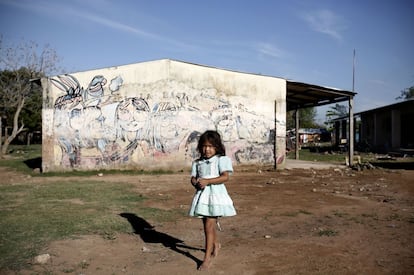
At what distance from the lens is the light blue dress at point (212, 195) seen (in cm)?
391

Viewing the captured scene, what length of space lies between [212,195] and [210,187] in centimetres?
9

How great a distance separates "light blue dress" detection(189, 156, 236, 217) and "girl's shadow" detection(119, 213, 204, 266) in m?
0.59

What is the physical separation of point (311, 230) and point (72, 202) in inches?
188

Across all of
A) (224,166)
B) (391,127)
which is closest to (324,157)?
(391,127)

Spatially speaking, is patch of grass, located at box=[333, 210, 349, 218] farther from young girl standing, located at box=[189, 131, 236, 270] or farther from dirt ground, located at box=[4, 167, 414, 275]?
young girl standing, located at box=[189, 131, 236, 270]

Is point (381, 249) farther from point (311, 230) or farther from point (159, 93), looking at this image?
point (159, 93)

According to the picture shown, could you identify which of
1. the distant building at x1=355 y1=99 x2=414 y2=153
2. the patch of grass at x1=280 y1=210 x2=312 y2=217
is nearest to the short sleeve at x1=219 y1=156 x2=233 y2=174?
the patch of grass at x1=280 y1=210 x2=312 y2=217

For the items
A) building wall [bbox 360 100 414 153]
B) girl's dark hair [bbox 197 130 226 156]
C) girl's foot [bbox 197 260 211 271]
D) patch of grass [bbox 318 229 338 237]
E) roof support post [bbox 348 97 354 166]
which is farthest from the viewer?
building wall [bbox 360 100 414 153]

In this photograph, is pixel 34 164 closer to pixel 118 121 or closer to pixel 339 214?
pixel 118 121

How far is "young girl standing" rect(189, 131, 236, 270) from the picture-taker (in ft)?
12.8

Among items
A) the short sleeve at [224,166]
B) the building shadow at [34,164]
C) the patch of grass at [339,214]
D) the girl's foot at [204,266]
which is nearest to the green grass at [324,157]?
the patch of grass at [339,214]

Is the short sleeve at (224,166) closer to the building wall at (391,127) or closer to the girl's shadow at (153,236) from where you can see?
the girl's shadow at (153,236)

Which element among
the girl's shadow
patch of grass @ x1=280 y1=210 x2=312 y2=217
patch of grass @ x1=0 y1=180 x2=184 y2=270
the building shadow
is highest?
the building shadow

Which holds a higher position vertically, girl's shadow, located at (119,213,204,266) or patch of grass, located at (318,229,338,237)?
patch of grass, located at (318,229,338,237)
